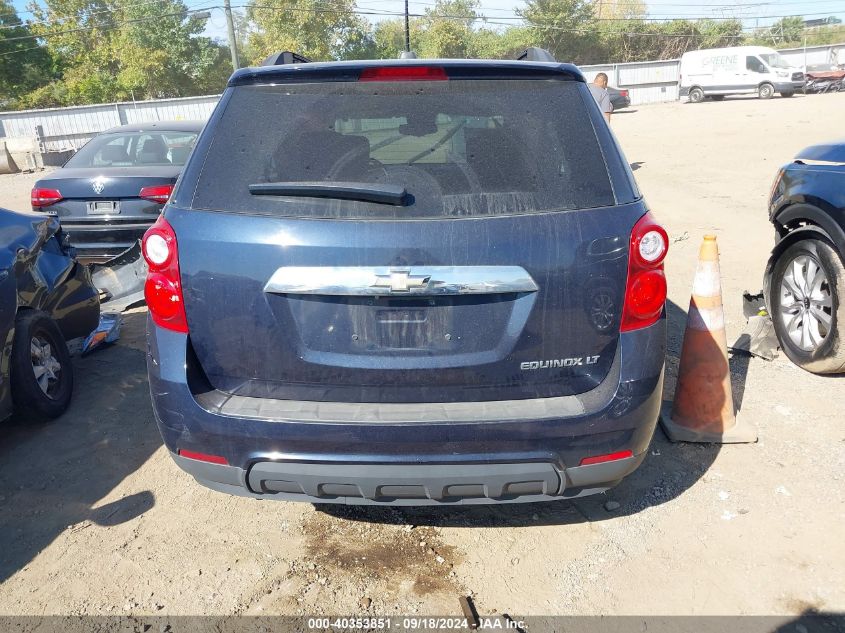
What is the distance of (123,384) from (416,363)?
10.4ft

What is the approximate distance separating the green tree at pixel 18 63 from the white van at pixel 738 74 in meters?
49.3

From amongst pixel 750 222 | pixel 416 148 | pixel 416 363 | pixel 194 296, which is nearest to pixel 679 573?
pixel 416 363

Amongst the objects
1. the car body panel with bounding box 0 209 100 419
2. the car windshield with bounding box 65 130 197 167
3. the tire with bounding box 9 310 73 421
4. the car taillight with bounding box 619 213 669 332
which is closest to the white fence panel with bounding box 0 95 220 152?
the car windshield with bounding box 65 130 197 167

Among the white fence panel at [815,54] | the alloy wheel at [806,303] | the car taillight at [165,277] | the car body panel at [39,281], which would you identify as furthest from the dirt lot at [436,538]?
the white fence panel at [815,54]

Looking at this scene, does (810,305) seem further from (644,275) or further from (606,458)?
(606,458)

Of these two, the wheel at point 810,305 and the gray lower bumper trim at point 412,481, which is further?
the wheel at point 810,305

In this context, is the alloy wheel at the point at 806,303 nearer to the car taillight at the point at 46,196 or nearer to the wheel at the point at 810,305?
the wheel at the point at 810,305

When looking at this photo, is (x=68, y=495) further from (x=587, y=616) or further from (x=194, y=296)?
(x=587, y=616)

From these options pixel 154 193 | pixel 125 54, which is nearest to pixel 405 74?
pixel 154 193

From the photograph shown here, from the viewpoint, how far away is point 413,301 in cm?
227

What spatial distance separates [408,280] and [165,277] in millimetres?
887

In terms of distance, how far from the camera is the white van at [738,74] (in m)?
30.9

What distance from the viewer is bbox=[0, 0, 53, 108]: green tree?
175 feet

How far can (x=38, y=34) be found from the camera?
2140 inches
